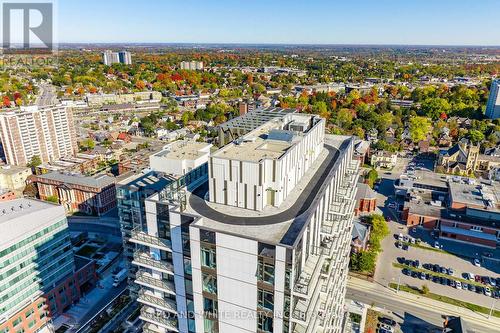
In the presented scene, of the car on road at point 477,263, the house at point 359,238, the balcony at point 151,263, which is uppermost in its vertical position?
the balcony at point 151,263

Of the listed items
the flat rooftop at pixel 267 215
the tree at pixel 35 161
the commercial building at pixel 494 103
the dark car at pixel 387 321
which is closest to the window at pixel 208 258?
the flat rooftop at pixel 267 215

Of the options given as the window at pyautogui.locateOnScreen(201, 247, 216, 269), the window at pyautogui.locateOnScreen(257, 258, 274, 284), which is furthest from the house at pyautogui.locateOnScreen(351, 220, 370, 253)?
the window at pyautogui.locateOnScreen(201, 247, 216, 269)

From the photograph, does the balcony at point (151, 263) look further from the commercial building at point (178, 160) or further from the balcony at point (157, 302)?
the commercial building at point (178, 160)

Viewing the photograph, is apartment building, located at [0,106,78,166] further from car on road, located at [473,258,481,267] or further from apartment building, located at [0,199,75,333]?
car on road, located at [473,258,481,267]

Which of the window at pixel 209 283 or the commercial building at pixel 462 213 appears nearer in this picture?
the window at pixel 209 283

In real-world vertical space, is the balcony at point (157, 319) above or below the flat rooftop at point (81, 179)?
above

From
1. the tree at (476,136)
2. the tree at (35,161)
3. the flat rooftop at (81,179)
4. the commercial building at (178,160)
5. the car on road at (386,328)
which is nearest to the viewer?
the commercial building at (178,160)

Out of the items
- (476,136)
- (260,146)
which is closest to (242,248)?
(260,146)
